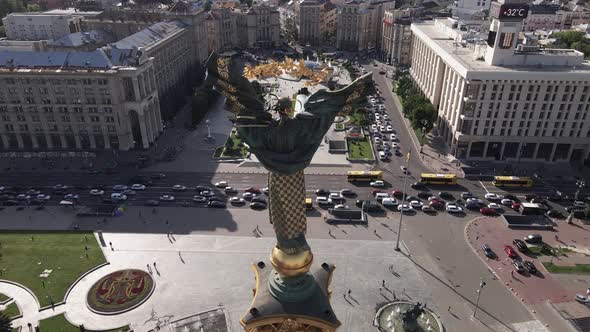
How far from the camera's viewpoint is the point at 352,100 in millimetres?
29109

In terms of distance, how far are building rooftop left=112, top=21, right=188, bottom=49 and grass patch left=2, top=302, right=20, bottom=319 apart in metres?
72.3

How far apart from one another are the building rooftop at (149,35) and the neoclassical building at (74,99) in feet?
31.3

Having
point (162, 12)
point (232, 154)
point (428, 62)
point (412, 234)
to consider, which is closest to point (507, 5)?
point (428, 62)

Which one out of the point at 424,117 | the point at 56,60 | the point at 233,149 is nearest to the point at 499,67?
the point at 424,117

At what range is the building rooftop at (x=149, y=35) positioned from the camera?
12245 cm

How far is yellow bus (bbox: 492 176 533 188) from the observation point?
100312mm

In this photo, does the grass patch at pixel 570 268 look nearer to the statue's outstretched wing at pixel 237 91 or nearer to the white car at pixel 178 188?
the statue's outstretched wing at pixel 237 91

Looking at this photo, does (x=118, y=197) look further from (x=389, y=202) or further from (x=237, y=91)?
(x=237, y=91)

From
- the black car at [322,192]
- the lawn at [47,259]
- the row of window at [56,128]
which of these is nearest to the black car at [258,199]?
the black car at [322,192]

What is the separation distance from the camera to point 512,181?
101m

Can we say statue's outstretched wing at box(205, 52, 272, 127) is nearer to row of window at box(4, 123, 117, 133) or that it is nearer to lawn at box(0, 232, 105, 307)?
lawn at box(0, 232, 105, 307)

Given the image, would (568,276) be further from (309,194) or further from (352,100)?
(352,100)

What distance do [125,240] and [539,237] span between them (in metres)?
75.2

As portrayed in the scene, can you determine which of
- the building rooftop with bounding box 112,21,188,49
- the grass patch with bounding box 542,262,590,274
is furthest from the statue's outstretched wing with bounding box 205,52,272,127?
the building rooftop with bounding box 112,21,188,49
